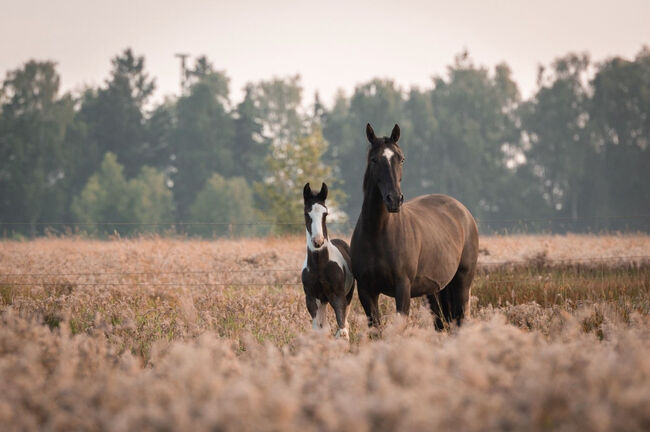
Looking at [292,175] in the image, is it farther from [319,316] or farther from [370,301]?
[370,301]

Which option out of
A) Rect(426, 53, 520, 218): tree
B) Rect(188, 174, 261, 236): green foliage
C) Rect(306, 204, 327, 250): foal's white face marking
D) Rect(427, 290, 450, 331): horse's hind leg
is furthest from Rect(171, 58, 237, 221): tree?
Rect(306, 204, 327, 250): foal's white face marking

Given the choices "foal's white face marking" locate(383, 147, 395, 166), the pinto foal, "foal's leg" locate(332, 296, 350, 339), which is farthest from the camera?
"foal's leg" locate(332, 296, 350, 339)

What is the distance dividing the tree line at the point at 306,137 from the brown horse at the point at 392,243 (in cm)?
3968

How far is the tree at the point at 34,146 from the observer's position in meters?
50.8

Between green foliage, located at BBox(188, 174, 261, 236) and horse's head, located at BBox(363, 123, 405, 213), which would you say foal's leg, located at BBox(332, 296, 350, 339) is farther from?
green foliage, located at BBox(188, 174, 261, 236)

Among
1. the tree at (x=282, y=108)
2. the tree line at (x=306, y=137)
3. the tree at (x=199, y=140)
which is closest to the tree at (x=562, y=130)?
the tree line at (x=306, y=137)

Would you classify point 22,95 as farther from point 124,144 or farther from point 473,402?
point 473,402

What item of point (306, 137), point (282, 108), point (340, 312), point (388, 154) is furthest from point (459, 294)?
point (282, 108)

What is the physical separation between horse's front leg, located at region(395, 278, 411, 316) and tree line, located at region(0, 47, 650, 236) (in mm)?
40253

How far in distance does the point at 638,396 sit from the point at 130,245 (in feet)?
46.7

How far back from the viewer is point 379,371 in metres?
2.94

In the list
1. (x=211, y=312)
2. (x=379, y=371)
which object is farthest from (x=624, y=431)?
(x=211, y=312)

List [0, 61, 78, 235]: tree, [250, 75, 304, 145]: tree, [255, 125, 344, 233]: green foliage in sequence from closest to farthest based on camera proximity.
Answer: [255, 125, 344, 233]: green foliage
[0, 61, 78, 235]: tree
[250, 75, 304, 145]: tree

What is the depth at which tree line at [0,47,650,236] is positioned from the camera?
2024 inches
